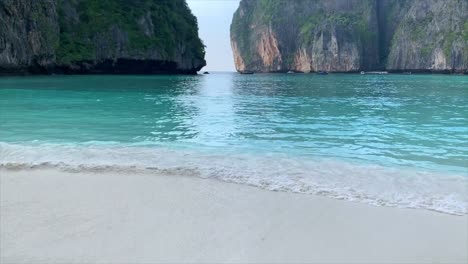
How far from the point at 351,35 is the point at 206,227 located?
123599mm

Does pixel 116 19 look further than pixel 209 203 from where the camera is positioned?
Yes

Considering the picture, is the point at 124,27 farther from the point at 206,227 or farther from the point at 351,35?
the point at 351,35

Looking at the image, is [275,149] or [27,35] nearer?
[275,149]

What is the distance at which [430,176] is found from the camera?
5.89 metres

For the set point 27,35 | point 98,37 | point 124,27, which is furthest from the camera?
point 124,27

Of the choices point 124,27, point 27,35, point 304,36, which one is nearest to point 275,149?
point 27,35

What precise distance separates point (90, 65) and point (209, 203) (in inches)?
2226

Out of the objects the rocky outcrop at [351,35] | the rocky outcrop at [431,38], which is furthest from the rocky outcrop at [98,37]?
the rocky outcrop at [431,38]

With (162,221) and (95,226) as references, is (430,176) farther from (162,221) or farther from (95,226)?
(95,226)

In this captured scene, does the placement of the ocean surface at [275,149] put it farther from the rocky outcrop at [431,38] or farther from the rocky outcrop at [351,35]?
the rocky outcrop at [351,35]

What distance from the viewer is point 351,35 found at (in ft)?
391

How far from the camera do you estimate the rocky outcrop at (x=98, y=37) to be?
43781 millimetres

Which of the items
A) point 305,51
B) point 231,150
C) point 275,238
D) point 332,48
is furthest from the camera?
point 305,51

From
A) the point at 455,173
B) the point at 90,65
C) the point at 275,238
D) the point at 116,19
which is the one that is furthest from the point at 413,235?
the point at 116,19
